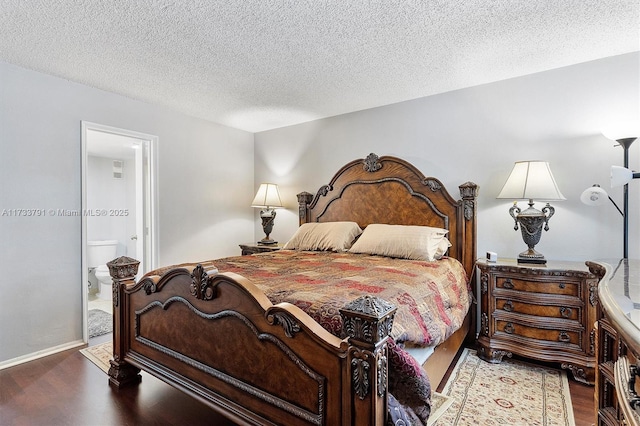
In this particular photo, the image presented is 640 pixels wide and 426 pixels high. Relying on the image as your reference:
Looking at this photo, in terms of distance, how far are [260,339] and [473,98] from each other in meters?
2.89

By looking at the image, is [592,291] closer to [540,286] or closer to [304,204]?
[540,286]

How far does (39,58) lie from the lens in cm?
254

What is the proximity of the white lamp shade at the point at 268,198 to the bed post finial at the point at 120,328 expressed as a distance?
80.0 inches

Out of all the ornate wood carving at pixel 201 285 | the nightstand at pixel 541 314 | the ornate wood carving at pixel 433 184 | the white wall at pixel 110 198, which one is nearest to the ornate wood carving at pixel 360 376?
the ornate wood carving at pixel 201 285

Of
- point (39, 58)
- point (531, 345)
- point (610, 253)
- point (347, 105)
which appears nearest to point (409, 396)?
point (531, 345)

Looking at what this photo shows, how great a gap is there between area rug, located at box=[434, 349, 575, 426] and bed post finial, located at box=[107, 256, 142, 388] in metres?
2.01

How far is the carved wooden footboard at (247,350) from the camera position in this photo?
114 cm

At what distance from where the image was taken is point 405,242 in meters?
2.81

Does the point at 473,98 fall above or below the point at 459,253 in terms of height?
above

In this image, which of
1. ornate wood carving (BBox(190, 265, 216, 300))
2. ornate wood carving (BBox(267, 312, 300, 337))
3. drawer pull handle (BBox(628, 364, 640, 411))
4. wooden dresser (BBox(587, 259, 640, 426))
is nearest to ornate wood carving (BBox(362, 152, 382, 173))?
wooden dresser (BBox(587, 259, 640, 426))

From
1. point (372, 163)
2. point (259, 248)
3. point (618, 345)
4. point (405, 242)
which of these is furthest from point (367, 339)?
point (259, 248)

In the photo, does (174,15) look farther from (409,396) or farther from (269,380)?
Answer: (409,396)

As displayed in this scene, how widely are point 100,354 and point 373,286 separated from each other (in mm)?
2514

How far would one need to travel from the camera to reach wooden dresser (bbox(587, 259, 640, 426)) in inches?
28.3
